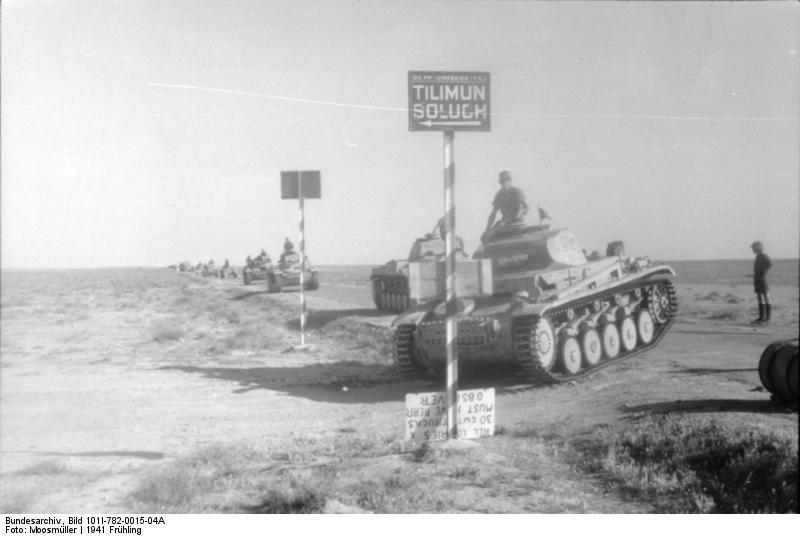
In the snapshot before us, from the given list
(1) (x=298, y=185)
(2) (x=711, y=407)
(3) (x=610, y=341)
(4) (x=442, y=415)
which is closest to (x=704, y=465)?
(2) (x=711, y=407)

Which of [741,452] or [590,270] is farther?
[590,270]

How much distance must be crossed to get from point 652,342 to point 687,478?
7.90 meters

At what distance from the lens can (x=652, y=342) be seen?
13258 mm

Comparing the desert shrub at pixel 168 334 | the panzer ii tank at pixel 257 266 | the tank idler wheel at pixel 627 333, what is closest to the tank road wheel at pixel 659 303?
the tank idler wheel at pixel 627 333

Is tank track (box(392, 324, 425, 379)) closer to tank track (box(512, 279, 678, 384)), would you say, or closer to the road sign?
tank track (box(512, 279, 678, 384))

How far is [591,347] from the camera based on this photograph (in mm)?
11469

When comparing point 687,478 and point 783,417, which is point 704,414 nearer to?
point 783,417

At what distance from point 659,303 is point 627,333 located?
1.65 m

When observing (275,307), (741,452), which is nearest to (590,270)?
(741,452)

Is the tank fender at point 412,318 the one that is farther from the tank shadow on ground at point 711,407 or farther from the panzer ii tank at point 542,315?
the tank shadow on ground at point 711,407

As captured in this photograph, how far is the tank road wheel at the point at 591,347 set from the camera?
11.3m

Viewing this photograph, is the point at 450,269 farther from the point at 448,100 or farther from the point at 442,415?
the point at 448,100

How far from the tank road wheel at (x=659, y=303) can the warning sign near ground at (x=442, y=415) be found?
738 cm

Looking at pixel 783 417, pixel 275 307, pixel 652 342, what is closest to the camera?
pixel 783 417
